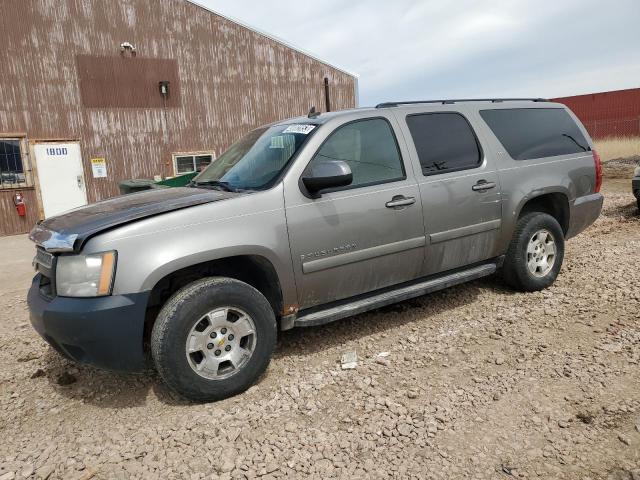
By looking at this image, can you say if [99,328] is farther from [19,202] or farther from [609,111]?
[609,111]

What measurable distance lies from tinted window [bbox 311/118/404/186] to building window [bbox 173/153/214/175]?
11025 millimetres

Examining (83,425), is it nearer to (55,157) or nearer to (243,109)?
(55,157)

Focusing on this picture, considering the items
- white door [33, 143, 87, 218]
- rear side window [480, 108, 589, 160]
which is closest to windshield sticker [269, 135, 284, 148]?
rear side window [480, 108, 589, 160]

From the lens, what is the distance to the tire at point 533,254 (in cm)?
455

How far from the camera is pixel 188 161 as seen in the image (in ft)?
46.5

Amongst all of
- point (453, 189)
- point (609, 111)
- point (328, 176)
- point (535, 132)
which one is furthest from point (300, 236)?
point (609, 111)

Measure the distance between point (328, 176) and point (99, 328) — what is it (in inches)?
66.9

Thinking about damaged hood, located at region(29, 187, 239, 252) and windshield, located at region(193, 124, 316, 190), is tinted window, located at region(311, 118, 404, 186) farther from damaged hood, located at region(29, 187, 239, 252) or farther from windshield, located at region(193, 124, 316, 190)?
damaged hood, located at region(29, 187, 239, 252)

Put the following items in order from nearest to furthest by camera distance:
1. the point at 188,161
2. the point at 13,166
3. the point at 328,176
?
1. the point at 328,176
2. the point at 13,166
3. the point at 188,161

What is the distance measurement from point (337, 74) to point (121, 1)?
690cm

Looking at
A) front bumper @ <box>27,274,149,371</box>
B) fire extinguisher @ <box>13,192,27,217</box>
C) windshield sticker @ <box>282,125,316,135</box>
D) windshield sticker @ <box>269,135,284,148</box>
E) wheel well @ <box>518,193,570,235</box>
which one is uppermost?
windshield sticker @ <box>282,125,316,135</box>

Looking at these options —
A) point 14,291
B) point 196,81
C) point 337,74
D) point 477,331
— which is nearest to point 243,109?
point 196,81

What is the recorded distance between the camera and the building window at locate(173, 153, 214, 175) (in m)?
14.0

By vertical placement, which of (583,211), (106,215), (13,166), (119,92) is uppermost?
(119,92)
